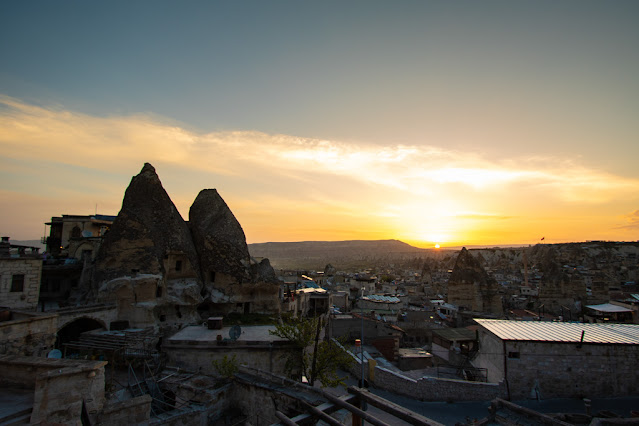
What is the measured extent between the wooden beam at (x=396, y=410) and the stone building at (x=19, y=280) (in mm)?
22973

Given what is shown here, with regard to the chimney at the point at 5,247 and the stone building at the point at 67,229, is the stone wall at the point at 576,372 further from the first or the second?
the stone building at the point at 67,229

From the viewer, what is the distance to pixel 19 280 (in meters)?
21.2

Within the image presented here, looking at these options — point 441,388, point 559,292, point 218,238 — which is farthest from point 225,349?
point 559,292

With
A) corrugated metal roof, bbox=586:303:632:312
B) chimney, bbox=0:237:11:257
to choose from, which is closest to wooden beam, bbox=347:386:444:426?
chimney, bbox=0:237:11:257

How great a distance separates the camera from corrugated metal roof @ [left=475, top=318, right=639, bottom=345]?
1833 cm

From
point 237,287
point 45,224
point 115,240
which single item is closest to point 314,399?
point 237,287

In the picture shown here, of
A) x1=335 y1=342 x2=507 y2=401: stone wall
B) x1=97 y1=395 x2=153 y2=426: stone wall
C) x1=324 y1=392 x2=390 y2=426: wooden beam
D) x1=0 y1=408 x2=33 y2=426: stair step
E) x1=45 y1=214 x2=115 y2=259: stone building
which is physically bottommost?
x1=335 y1=342 x2=507 y2=401: stone wall

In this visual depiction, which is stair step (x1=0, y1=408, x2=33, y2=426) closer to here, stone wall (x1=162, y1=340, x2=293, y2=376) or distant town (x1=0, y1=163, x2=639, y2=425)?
distant town (x1=0, y1=163, x2=639, y2=425)

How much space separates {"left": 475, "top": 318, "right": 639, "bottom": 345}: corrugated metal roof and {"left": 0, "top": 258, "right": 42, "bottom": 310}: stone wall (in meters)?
27.2

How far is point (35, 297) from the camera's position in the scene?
71.6 feet

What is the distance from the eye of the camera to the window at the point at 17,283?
2097 cm

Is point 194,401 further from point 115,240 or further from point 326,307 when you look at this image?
point 326,307

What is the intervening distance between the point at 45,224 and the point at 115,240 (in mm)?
19789

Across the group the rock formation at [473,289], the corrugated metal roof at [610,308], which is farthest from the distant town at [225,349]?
the rock formation at [473,289]
